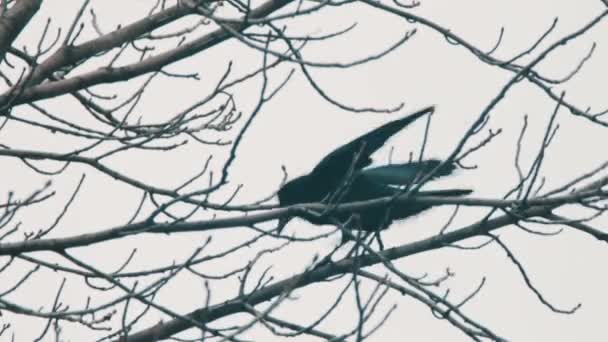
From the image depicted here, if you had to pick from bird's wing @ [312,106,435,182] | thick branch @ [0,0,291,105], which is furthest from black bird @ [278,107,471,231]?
thick branch @ [0,0,291,105]

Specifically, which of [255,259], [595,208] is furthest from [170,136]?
[595,208]

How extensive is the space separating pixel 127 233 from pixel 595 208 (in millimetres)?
1739

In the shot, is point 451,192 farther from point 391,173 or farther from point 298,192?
point 298,192

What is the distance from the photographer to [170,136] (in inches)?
200

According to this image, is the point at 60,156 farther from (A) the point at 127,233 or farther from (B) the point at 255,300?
(B) the point at 255,300

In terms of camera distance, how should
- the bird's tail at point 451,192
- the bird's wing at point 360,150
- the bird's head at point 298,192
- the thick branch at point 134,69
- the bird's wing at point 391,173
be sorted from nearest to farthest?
the bird's wing at point 360,150 → the bird's tail at point 451,192 → the thick branch at point 134,69 → the bird's wing at point 391,173 → the bird's head at point 298,192

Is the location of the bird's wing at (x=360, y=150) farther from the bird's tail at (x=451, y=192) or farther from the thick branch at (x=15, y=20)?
the thick branch at (x=15, y=20)

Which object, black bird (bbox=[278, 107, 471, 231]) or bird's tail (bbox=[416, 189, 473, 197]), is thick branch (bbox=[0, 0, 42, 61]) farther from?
bird's tail (bbox=[416, 189, 473, 197])

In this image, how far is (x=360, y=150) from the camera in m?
3.91

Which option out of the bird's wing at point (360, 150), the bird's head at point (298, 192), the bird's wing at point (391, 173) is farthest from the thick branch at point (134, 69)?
the bird's head at point (298, 192)

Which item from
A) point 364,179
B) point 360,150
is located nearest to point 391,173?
point 364,179

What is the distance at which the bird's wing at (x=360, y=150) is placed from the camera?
448cm

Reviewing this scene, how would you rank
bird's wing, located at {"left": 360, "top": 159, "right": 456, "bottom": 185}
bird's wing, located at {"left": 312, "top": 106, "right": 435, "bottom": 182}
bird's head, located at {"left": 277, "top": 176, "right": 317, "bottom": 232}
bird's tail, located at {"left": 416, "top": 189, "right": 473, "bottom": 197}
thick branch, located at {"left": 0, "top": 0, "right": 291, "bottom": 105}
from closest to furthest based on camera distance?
bird's wing, located at {"left": 312, "top": 106, "right": 435, "bottom": 182}, bird's tail, located at {"left": 416, "top": 189, "right": 473, "bottom": 197}, thick branch, located at {"left": 0, "top": 0, "right": 291, "bottom": 105}, bird's wing, located at {"left": 360, "top": 159, "right": 456, "bottom": 185}, bird's head, located at {"left": 277, "top": 176, "right": 317, "bottom": 232}

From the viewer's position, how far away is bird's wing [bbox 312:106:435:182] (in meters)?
4.48
